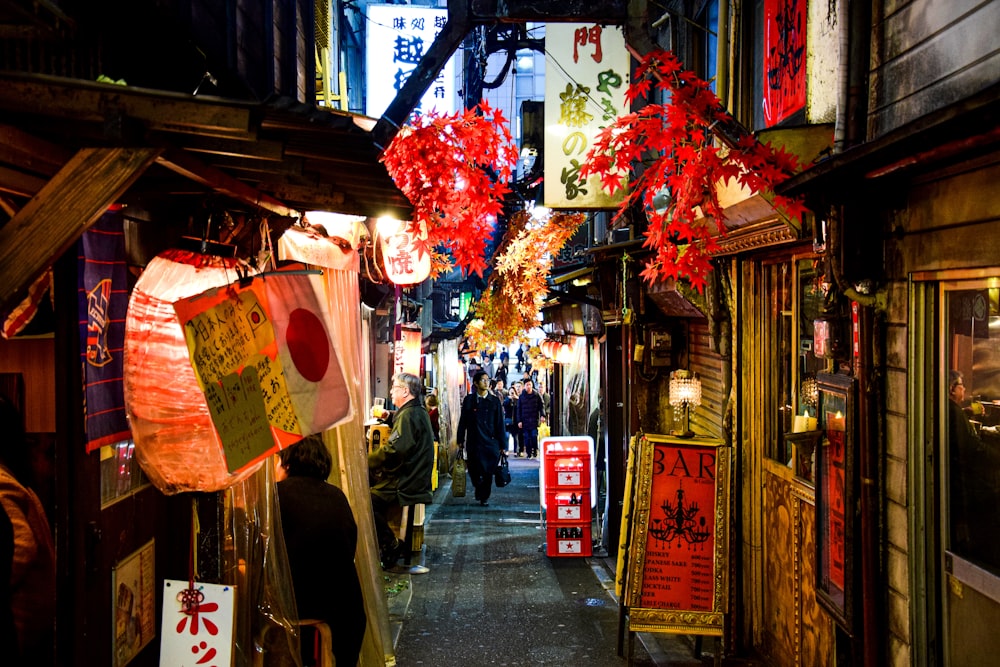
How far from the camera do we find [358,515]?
342 inches

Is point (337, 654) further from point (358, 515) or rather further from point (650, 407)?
point (650, 407)

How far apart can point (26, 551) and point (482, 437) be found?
15.2 meters

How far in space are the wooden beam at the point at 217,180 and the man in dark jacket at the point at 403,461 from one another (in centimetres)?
757

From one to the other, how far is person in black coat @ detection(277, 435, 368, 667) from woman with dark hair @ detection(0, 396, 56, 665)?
6.78ft

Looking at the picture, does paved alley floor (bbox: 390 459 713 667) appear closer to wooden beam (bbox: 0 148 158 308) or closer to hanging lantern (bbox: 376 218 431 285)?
hanging lantern (bbox: 376 218 431 285)

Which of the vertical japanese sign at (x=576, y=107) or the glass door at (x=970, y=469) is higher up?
the vertical japanese sign at (x=576, y=107)

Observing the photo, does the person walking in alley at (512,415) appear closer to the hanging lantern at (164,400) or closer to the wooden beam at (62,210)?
the hanging lantern at (164,400)

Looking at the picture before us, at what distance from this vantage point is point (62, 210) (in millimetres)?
3336

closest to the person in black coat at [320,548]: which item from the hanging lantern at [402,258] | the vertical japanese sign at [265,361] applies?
the vertical japanese sign at [265,361]

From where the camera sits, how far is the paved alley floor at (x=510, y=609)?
9.42 meters

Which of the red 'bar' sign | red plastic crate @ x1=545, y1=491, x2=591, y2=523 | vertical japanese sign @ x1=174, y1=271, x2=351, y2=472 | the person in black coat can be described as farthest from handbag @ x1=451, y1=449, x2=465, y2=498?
vertical japanese sign @ x1=174, y1=271, x2=351, y2=472

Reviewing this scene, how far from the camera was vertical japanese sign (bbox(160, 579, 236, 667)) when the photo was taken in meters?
4.98

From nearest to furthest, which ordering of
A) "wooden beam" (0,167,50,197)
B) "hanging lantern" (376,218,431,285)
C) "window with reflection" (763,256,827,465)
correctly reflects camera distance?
"wooden beam" (0,167,50,197) < "window with reflection" (763,256,827,465) < "hanging lantern" (376,218,431,285)

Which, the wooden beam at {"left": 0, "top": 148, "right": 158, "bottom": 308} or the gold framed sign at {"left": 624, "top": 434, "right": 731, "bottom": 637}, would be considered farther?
the gold framed sign at {"left": 624, "top": 434, "right": 731, "bottom": 637}
